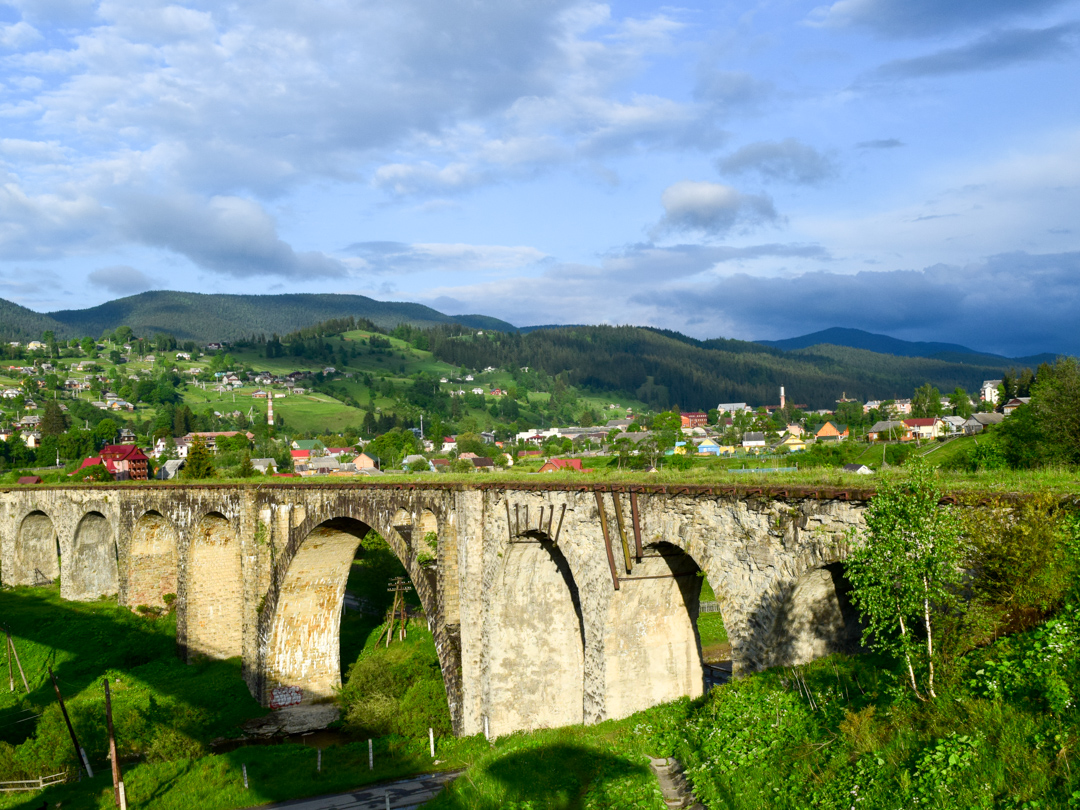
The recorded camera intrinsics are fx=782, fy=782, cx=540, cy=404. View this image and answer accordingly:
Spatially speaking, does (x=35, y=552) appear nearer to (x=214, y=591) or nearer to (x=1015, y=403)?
(x=214, y=591)

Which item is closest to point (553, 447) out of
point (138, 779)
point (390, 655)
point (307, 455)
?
point (307, 455)

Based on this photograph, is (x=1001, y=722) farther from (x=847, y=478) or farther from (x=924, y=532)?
(x=847, y=478)

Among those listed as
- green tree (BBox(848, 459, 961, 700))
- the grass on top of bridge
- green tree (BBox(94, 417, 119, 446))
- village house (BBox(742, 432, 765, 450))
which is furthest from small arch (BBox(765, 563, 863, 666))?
green tree (BBox(94, 417, 119, 446))

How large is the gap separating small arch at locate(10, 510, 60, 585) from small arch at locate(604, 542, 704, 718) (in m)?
53.1

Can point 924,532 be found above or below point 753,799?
above

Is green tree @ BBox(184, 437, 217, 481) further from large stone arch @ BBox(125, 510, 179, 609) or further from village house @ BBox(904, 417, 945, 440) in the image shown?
village house @ BBox(904, 417, 945, 440)

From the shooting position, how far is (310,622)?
36.1 meters

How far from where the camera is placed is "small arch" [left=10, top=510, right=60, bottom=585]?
57.7 m

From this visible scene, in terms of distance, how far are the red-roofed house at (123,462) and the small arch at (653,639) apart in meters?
98.2

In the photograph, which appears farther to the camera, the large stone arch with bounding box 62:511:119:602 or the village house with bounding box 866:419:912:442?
the village house with bounding box 866:419:912:442

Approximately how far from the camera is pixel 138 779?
26.8 meters

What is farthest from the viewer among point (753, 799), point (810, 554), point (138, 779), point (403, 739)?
point (403, 739)

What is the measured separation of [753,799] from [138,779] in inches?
948

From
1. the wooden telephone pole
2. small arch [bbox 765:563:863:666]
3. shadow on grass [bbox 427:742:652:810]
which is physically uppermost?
small arch [bbox 765:563:863:666]
